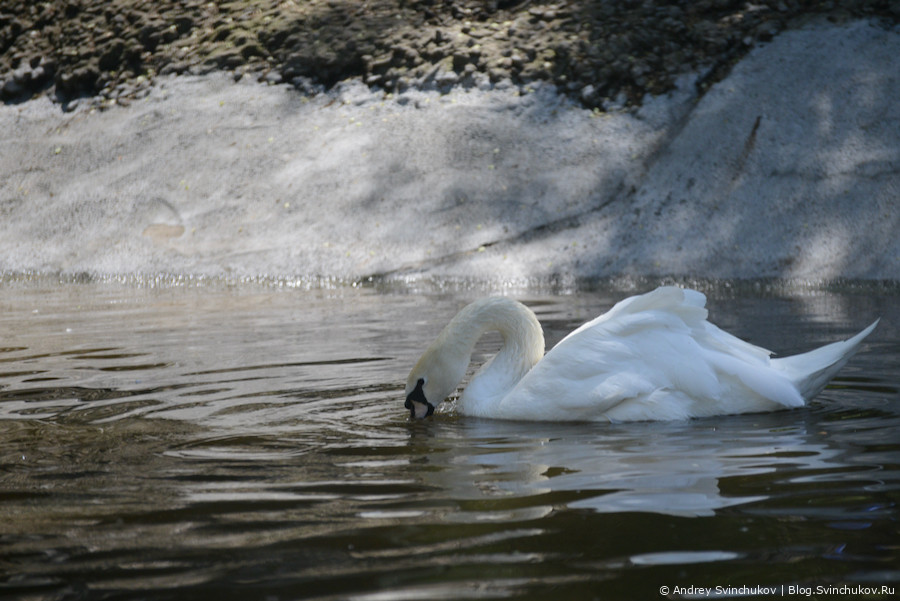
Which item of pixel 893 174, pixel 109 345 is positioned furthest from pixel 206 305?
pixel 893 174

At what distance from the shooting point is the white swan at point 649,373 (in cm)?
534

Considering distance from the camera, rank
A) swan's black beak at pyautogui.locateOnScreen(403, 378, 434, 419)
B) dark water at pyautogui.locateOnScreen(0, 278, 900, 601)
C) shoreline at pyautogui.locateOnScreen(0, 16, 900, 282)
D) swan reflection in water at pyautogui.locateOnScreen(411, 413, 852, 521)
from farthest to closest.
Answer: shoreline at pyautogui.locateOnScreen(0, 16, 900, 282) → swan's black beak at pyautogui.locateOnScreen(403, 378, 434, 419) → swan reflection in water at pyautogui.locateOnScreen(411, 413, 852, 521) → dark water at pyautogui.locateOnScreen(0, 278, 900, 601)

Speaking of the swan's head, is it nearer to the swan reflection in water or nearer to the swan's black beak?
the swan's black beak

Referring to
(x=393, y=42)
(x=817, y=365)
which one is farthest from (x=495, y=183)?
(x=817, y=365)

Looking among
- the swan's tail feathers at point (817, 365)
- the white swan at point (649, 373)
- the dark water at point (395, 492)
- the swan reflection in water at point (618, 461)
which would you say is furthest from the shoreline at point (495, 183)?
the swan reflection in water at point (618, 461)

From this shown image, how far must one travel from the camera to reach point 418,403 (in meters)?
5.55

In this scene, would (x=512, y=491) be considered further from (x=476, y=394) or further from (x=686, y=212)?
(x=686, y=212)

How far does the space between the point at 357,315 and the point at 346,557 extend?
672cm

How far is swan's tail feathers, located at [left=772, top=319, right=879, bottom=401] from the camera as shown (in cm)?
541

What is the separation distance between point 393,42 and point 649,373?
480 inches

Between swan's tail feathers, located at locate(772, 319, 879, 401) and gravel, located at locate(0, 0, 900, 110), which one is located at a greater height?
swan's tail feathers, located at locate(772, 319, 879, 401)

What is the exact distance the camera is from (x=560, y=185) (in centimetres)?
1370

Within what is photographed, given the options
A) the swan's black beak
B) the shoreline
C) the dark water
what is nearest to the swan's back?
the dark water

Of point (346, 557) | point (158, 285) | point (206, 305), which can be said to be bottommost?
point (158, 285)
